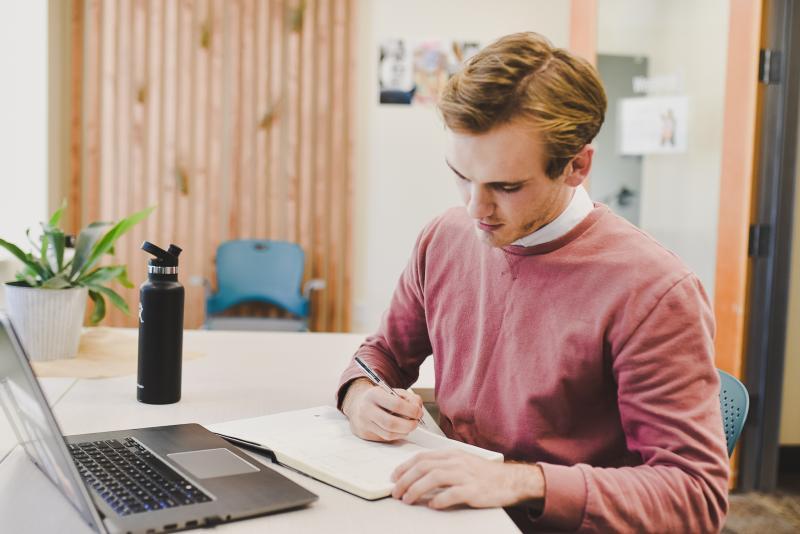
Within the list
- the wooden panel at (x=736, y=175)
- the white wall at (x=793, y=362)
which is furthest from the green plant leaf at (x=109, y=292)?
the white wall at (x=793, y=362)

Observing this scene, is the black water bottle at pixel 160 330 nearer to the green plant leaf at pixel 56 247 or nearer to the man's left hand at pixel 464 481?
the green plant leaf at pixel 56 247

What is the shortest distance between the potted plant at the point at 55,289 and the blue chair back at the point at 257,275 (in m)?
2.17

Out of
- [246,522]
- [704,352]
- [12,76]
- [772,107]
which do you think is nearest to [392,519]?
[246,522]

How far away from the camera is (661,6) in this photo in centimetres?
337

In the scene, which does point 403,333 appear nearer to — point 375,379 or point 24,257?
point 375,379

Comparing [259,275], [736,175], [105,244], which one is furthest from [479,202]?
[259,275]

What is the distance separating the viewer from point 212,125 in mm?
4172

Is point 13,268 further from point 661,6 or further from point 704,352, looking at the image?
point 661,6

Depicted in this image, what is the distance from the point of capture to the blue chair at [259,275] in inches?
160

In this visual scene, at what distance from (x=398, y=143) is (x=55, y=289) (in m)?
2.80

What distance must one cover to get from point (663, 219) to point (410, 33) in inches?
70.5

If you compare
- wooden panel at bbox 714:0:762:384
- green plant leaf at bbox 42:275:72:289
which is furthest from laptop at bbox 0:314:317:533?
wooden panel at bbox 714:0:762:384

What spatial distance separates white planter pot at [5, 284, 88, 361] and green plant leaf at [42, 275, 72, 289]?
34 millimetres

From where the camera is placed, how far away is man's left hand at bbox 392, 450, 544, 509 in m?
0.97
